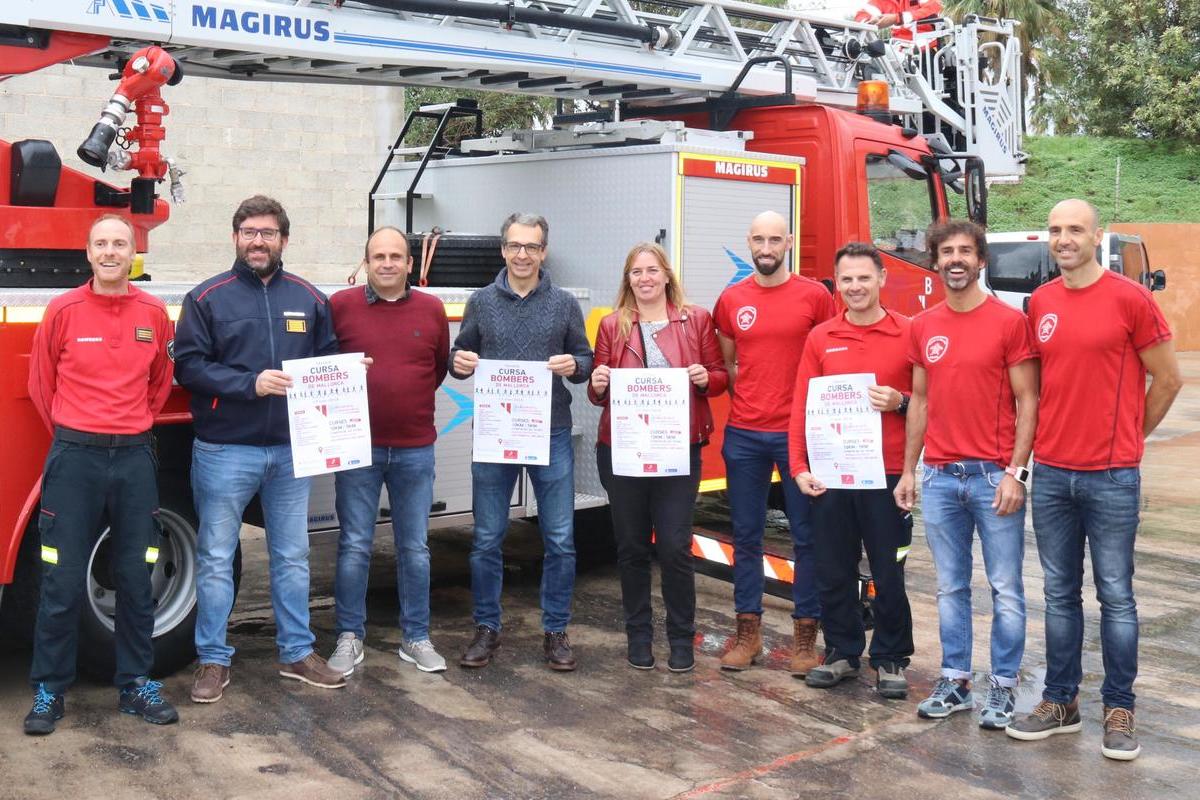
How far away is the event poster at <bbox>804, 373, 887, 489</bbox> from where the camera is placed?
5.44 meters

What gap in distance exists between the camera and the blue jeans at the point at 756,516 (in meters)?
5.90

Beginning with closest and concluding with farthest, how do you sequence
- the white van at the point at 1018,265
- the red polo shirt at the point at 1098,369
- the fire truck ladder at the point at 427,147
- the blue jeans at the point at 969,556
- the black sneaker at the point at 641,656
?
the red polo shirt at the point at 1098,369 < the blue jeans at the point at 969,556 < the black sneaker at the point at 641,656 < the fire truck ladder at the point at 427,147 < the white van at the point at 1018,265

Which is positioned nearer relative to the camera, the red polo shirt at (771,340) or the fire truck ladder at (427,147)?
the red polo shirt at (771,340)

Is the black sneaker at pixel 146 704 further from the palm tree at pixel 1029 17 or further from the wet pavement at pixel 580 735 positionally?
the palm tree at pixel 1029 17

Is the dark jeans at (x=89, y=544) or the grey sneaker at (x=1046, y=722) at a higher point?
the dark jeans at (x=89, y=544)

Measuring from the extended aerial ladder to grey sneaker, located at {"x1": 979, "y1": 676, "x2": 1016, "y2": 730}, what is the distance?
406cm

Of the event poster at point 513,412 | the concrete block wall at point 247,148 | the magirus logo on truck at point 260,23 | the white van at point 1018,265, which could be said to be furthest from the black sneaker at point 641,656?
the white van at point 1018,265

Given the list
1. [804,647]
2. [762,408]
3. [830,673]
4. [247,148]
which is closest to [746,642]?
[804,647]

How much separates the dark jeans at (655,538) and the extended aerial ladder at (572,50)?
2432mm

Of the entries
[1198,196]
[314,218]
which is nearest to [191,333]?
[314,218]

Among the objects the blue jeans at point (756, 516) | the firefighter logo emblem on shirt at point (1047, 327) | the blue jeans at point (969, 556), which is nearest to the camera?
the firefighter logo emblem on shirt at point (1047, 327)

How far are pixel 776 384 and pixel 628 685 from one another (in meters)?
1.45

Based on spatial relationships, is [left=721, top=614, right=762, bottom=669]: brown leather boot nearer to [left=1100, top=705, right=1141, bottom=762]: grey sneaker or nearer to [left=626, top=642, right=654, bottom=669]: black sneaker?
[left=626, top=642, right=654, bottom=669]: black sneaker

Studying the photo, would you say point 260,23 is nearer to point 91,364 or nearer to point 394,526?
point 91,364
